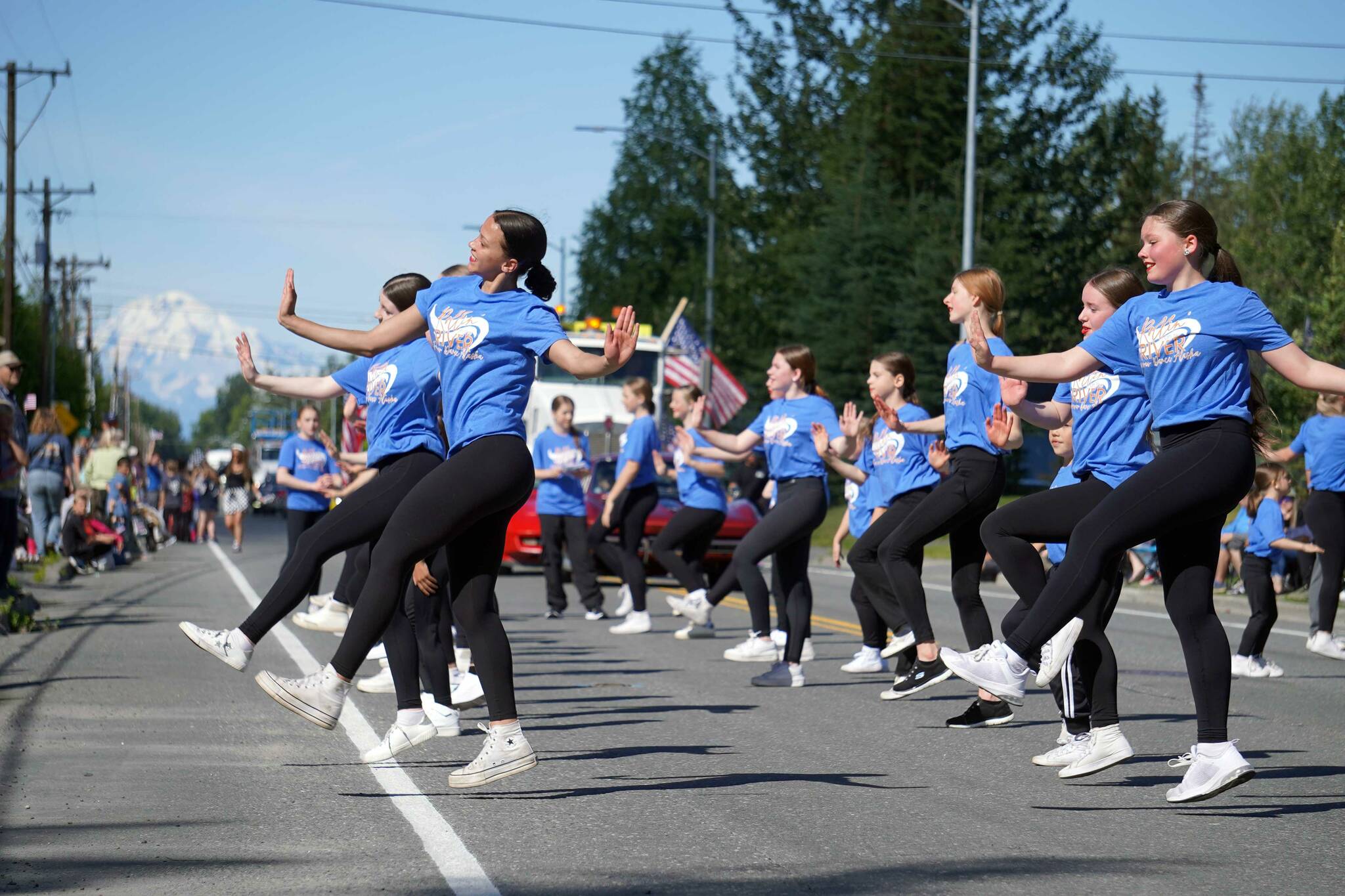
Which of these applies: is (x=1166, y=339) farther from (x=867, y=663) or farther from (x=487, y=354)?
(x=867, y=663)

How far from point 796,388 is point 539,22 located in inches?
862

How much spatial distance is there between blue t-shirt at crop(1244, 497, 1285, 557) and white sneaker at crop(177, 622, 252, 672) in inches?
284

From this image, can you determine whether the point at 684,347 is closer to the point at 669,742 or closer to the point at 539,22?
the point at 539,22

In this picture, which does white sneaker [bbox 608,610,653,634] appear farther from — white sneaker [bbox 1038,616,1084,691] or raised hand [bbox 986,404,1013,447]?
white sneaker [bbox 1038,616,1084,691]

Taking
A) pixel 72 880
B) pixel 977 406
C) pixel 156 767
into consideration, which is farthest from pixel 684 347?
pixel 72 880

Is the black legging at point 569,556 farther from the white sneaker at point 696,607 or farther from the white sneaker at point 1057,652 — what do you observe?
the white sneaker at point 1057,652

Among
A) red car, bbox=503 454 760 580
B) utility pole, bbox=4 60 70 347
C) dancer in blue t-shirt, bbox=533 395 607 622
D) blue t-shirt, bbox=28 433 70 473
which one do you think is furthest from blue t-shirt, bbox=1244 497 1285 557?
utility pole, bbox=4 60 70 347

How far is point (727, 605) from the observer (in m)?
16.7

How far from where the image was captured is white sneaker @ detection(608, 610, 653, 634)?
12.9 meters

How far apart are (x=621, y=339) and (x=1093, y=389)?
6.80 ft

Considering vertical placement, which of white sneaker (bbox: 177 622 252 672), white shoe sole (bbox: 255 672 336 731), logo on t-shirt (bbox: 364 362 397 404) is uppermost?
logo on t-shirt (bbox: 364 362 397 404)

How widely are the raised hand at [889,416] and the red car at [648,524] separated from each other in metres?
9.46

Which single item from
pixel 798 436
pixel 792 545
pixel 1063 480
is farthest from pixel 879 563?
pixel 1063 480

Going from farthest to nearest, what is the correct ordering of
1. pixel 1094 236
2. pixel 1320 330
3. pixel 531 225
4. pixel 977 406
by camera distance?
pixel 1094 236 < pixel 1320 330 < pixel 977 406 < pixel 531 225
